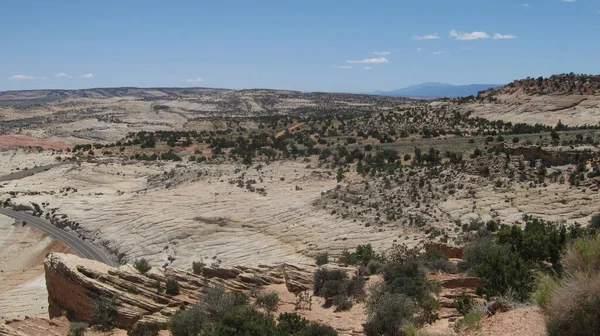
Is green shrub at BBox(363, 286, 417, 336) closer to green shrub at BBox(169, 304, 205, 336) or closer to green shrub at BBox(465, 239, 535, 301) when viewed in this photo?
green shrub at BBox(465, 239, 535, 301)

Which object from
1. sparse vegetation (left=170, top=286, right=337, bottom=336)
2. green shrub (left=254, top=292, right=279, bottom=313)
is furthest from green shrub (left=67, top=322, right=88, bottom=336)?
green shrub (left=254, top=292, right=279, bottom=313)

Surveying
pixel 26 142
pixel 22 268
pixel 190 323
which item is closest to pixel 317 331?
pixel 190 323

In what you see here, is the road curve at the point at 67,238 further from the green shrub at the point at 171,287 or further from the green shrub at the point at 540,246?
the green shrub at the point at 540,246

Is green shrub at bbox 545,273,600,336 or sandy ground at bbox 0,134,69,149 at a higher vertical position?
green shrub at bbox 545,273,600,336

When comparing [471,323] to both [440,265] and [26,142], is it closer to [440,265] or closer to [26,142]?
[440,265]

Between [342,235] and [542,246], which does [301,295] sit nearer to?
[542,246]
